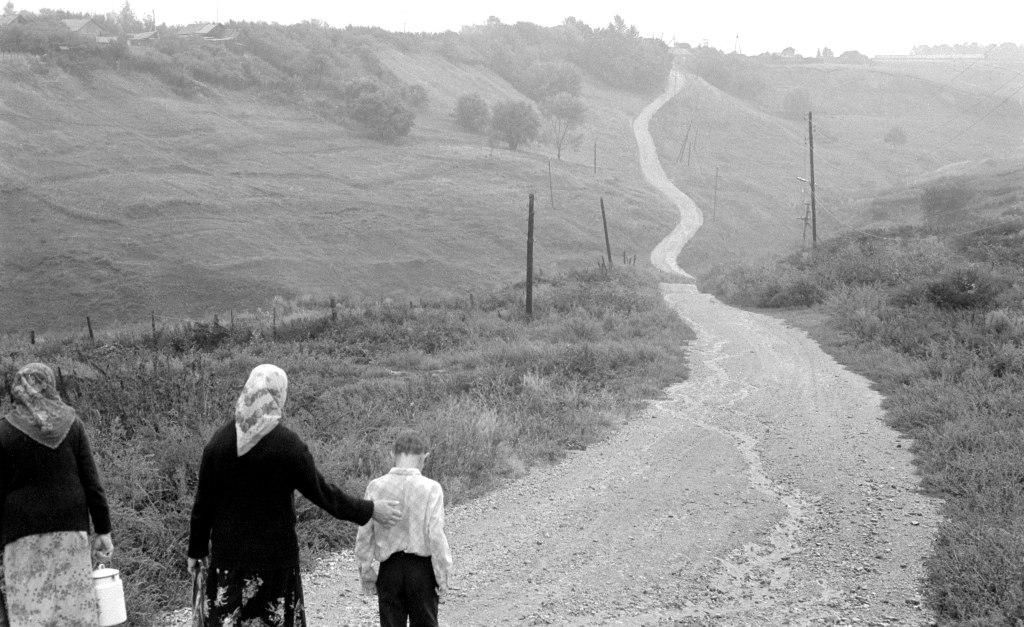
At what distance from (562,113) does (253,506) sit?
4025 inches

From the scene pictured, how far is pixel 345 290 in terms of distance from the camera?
46656 mm

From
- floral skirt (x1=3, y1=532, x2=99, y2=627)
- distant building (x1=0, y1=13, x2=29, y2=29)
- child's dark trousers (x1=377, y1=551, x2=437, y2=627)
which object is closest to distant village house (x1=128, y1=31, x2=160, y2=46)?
distant building (x1=0, y1=13, x2=29, y2=29)

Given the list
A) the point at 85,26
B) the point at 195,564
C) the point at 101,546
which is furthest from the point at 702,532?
the point at 85,26

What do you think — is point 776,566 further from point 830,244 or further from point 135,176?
point 135,176

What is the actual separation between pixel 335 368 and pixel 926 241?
1013 inches

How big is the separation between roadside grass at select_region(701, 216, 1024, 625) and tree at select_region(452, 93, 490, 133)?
186ft

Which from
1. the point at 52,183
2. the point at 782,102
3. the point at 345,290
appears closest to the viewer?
the point at 345,290

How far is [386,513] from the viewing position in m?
4.59

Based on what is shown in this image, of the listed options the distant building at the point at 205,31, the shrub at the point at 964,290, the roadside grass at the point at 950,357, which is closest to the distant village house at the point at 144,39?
the distant building at the point at 205,31

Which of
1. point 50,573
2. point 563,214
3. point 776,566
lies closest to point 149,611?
point 50,573

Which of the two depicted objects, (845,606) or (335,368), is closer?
(845,606)

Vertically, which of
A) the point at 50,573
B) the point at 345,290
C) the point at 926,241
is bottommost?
the point at 345,290

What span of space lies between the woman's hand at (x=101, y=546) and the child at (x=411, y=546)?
1.47 m

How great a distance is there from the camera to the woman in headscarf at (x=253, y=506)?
13.9ft
